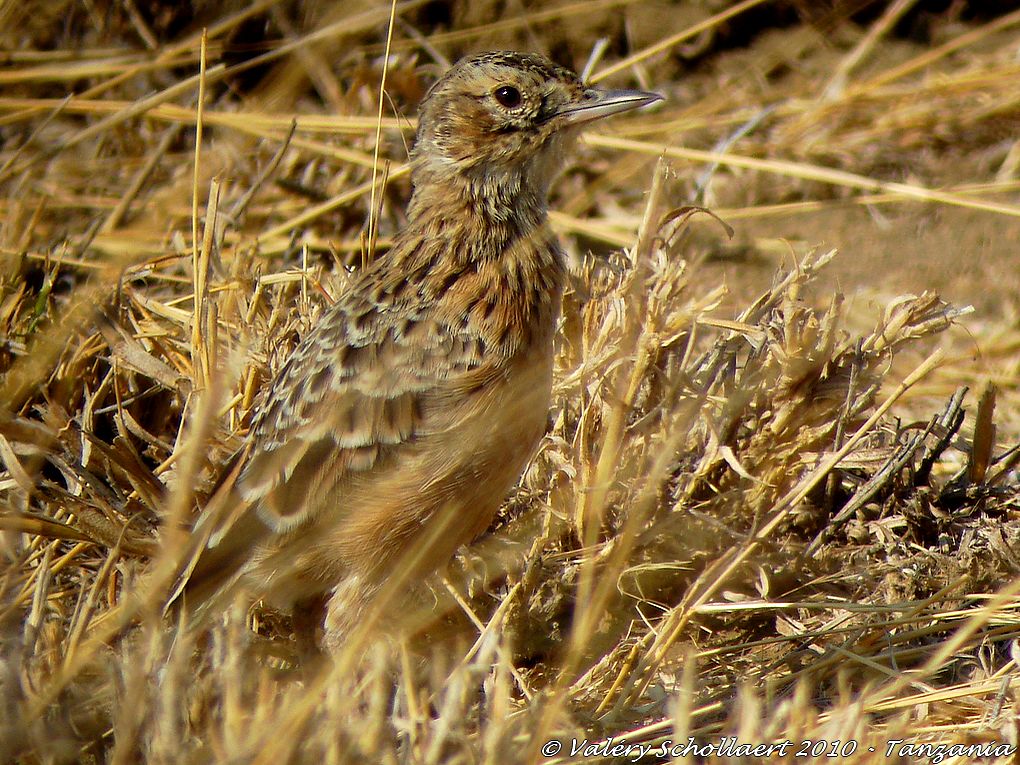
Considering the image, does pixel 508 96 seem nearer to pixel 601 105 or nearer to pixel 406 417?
pixel 601 105

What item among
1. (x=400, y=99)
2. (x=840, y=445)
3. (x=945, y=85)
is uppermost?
(x=400, y=99)

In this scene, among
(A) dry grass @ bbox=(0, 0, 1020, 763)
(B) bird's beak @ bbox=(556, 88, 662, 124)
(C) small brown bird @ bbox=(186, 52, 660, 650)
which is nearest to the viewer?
(A) dry grass @ bbox=(0, 0, 1020, 763)

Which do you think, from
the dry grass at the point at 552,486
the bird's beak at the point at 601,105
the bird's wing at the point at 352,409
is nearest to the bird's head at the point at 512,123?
the bird's beak at the point at 601,105

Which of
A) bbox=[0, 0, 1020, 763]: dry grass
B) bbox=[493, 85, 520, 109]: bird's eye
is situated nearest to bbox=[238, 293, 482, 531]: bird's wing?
bbox=[0, 0, 1020, 763]: dry grass

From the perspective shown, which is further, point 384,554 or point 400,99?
point 400,99

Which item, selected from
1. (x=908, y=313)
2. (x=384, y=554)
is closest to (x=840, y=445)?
(x=908, y=313)

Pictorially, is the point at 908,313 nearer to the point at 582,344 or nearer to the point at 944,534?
the point at 944,534

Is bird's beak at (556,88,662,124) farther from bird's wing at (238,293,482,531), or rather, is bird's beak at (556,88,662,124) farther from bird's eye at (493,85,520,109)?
bird's wing at (238,293,482,531)
